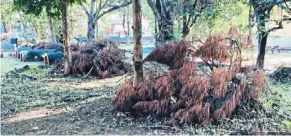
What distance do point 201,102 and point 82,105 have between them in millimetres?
2138

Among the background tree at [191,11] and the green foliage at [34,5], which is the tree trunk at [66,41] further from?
the background tree at [191,11]

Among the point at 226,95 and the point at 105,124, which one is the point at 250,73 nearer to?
the point at 226,95

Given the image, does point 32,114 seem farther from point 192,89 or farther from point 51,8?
point 51,8

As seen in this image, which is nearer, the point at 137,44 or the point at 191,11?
the point at 137,44

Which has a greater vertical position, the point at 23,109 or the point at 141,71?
the point at 141,71

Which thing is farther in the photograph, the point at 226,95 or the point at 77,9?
the point at 77,9

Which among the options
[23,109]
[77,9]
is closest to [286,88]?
[23,109]

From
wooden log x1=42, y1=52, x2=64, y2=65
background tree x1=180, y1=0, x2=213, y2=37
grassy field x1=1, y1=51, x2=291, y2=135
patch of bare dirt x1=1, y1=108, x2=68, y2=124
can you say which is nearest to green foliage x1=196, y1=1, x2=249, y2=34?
background tree x1=180, y1=0, x2=213, y2=37

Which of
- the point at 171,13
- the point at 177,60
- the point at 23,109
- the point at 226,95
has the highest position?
the point at 171,13

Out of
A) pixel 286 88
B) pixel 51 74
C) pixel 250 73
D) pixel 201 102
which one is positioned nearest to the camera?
pixel 201 102

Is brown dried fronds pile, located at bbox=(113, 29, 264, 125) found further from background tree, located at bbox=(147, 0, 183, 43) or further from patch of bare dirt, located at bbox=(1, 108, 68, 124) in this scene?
background tree, located at bbox=(147, 0, 183, 43)

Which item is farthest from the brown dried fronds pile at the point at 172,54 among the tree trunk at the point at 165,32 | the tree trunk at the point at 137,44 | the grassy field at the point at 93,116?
the tree trunk at the point at 165,32

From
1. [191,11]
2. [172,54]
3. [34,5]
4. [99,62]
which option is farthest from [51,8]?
[172,54]

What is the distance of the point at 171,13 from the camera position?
10.1 meters
